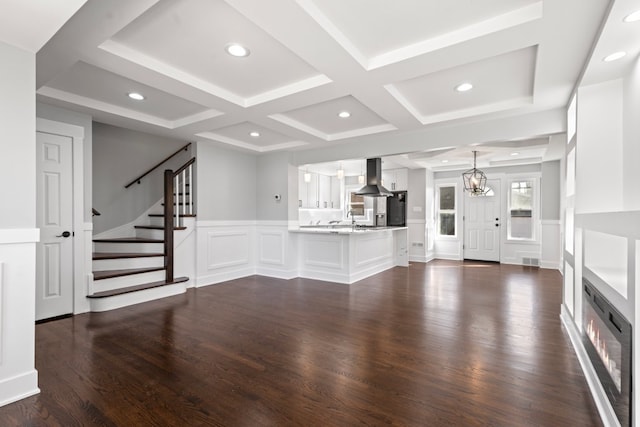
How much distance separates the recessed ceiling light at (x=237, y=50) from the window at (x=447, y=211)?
7345 mm

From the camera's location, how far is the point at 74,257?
383 centimetres

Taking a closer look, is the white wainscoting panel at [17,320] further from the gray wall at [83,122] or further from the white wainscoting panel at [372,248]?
the white wainscoting panel at [372,248]

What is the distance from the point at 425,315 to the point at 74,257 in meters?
4.23

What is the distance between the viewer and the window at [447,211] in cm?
864

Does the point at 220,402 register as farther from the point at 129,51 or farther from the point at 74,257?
the point at 74,257

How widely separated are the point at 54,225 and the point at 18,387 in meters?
2.17

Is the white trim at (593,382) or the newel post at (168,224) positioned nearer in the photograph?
the white trim at (593,382)

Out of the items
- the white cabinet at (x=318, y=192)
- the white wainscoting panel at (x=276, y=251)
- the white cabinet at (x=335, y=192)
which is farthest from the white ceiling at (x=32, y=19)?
the white cabinet at (x=335, y=192)

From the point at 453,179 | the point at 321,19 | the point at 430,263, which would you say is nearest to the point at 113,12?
the point at 321,19

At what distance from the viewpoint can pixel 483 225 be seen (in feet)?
26.9

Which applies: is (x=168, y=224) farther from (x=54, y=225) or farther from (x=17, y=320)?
(x=17, y=320)

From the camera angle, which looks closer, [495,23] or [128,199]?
[495,23]

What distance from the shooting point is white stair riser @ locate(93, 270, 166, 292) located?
418 cm

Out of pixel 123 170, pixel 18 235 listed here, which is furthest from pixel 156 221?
pixel 18 235
